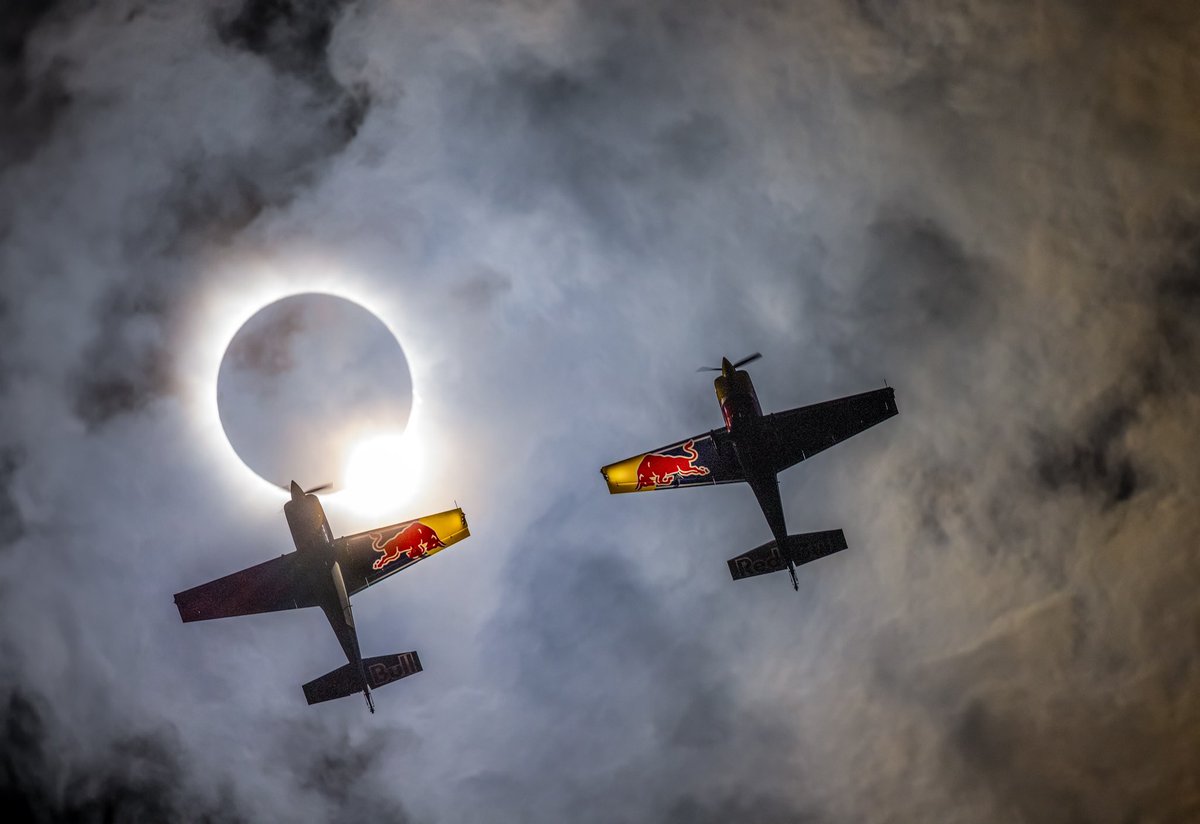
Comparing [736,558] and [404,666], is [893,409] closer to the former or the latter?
[736,558]

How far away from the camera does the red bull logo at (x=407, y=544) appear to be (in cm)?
5381

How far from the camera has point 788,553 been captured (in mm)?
53344

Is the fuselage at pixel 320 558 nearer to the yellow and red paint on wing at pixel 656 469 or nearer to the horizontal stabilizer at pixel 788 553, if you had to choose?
the yellow and red paint on wing at pixel 656 469

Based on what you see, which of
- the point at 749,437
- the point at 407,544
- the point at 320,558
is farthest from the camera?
the point at 407,544

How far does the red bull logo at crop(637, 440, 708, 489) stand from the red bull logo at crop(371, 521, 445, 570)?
12684 mm

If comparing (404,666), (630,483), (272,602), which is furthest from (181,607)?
(630,483)

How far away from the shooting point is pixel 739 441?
51438 millimetres

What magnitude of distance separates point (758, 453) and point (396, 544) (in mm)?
21757

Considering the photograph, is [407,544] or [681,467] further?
[407,544]

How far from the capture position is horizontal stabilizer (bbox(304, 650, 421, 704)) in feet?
171

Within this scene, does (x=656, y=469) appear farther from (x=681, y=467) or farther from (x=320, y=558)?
(x=320, y=558)

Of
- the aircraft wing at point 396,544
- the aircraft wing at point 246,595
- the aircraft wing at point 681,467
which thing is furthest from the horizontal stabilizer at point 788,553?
the aircraft wing at point 246,595

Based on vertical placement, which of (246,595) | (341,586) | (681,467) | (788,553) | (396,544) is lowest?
(788,553)

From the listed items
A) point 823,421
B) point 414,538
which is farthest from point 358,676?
point 823,421
